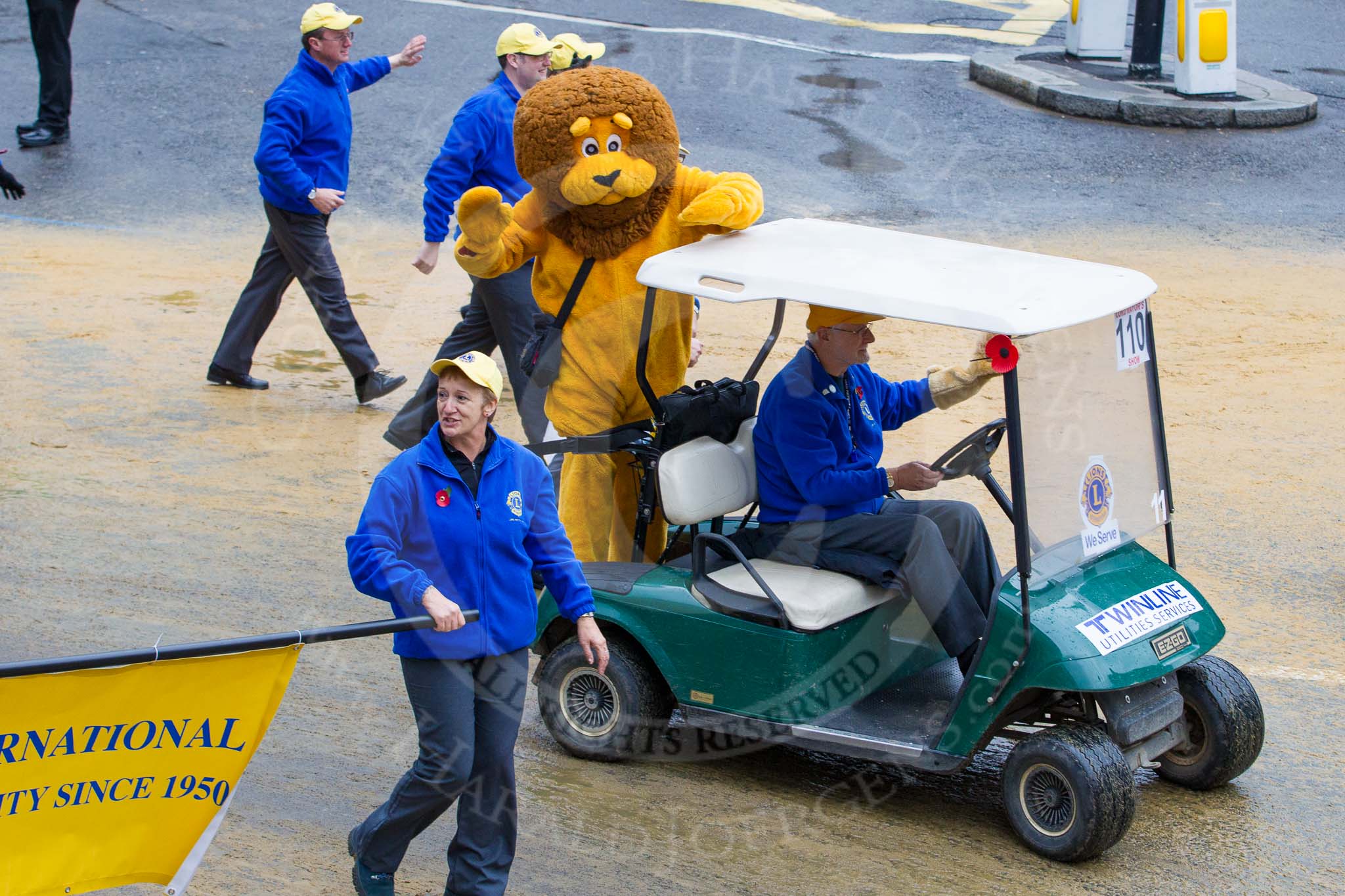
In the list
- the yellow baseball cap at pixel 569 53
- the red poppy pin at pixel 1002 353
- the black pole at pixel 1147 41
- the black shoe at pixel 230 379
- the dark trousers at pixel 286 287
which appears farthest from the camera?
the black pole at pixel 1147 41

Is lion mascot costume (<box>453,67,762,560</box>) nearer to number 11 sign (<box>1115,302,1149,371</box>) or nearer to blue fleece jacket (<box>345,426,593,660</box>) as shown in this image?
number 11 sign (<box>1115,302,1149,371</box>)

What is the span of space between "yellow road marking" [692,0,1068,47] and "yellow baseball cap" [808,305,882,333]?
1148 cm

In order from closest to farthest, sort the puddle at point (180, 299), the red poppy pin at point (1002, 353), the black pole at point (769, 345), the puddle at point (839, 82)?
1. the red poppy pin at point (1002, 353)
2. the black pole at point (769, 345)
3. the puddle at point (180, 299)
4. the puddle at point (839, 82)

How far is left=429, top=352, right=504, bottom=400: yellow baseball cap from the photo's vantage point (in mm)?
3367

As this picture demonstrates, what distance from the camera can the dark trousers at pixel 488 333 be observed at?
6.38m

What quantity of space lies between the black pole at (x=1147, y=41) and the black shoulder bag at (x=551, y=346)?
9317 mm

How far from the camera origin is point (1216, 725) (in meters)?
4.07

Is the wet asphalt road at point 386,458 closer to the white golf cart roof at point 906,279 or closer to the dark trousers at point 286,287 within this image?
the dark trousers at point 286,287

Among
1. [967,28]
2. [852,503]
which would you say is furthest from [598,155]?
[967,28]

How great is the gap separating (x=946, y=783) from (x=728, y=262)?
163 cm

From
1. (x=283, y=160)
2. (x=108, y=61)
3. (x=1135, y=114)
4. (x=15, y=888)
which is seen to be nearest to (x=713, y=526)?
(x=15, y=888)

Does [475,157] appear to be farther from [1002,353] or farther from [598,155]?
[1002,353]

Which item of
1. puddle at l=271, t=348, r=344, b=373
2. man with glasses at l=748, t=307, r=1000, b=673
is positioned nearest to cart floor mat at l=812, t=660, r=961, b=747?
man with glasses at l=748, t=307, r=1000, b=673

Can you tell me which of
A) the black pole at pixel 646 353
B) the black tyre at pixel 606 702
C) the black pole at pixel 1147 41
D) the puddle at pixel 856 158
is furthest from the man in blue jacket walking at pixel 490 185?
the black pole at pixel 1147 41
